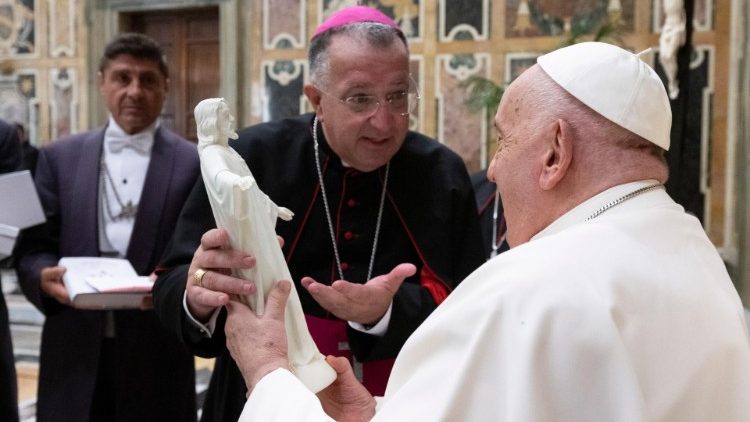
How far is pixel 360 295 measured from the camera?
2.11m

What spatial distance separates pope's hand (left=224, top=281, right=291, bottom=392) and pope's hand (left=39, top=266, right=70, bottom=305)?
1647mm

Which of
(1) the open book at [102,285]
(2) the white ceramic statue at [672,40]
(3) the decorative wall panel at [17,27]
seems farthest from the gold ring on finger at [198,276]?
(3) the decorative wall panel at [17,27]

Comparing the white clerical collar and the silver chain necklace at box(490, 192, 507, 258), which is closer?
the white clerical collar

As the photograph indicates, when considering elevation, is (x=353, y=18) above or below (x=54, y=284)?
above

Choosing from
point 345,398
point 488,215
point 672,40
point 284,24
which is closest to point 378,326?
point 345,398

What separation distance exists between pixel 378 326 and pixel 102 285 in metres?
1.27

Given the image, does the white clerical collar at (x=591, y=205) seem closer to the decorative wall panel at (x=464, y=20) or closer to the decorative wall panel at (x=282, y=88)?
the decorative wall panel at (x=464, y=20)

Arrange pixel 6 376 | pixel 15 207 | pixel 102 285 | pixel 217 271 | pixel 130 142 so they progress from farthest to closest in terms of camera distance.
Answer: pixel 130 142
pixel 6 376
pixel 15 207
pixel 102 285
pixel 217 271

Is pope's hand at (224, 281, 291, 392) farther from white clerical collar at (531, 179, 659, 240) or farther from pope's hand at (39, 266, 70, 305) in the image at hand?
pope's hand at (39, 266, 70, 305)

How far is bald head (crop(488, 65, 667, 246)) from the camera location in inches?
59.1

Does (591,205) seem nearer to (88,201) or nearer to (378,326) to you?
(378,326)

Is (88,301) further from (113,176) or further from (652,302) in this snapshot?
(652,302)

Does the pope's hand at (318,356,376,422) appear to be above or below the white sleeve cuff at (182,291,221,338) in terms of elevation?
below

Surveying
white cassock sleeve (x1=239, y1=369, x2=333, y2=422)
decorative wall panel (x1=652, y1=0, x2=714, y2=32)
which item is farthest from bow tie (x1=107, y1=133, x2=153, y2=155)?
decorative wall panel (x1=652, y1=0, x2=714, y2=32)
